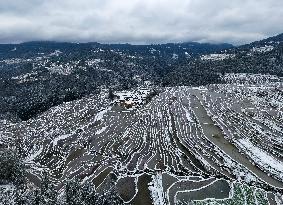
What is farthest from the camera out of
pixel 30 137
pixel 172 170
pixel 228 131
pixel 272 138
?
pixel 30 137

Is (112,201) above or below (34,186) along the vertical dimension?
above

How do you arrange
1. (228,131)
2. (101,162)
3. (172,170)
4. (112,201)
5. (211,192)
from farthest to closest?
1. (228,131)
2. (101,162)
3. (172,170)
4. (211,192)
5. (112,201)

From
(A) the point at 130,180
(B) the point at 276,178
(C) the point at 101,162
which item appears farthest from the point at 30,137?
(B) the point at 276,178

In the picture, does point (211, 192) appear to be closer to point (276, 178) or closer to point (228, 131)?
point (276, 178)

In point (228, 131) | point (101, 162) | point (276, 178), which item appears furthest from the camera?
point (228, 131)

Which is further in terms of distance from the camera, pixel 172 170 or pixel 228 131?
pixel 228 131

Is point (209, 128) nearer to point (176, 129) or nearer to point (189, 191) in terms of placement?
point (176, 129)
